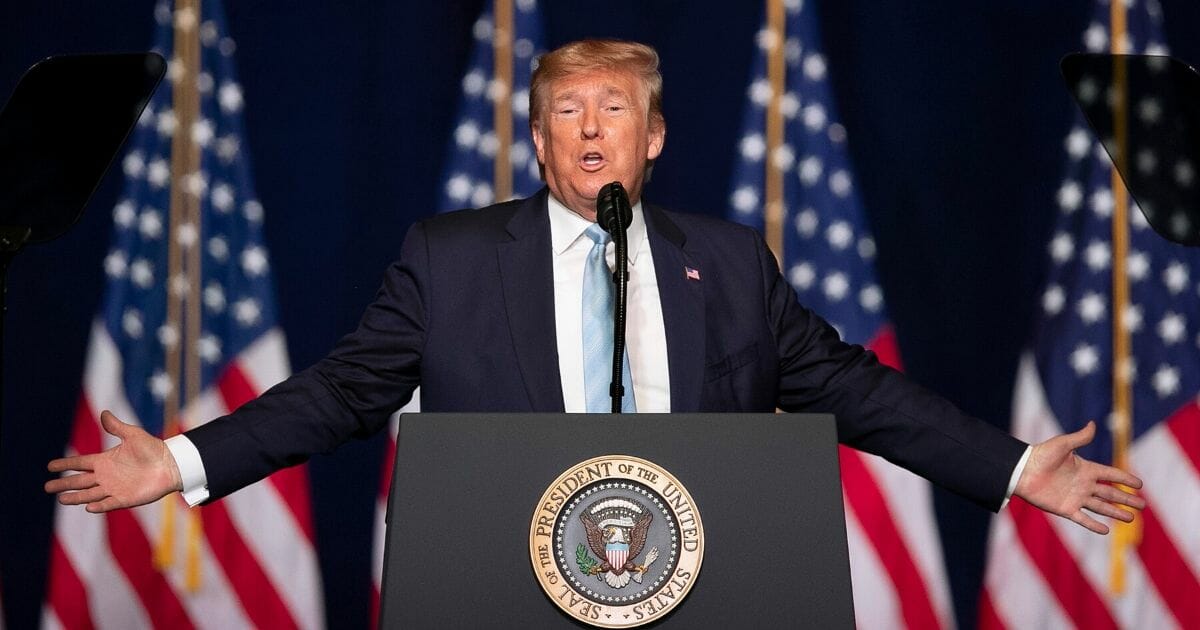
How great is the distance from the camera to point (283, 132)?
3.69 meters

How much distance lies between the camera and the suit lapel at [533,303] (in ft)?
6.01

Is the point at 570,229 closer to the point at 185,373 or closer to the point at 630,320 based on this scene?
the point at 630,320

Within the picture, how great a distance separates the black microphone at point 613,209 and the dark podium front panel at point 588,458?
0.32m

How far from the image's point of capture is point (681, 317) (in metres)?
1.90

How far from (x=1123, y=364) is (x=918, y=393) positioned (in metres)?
2.00

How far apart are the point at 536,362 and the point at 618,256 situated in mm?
357

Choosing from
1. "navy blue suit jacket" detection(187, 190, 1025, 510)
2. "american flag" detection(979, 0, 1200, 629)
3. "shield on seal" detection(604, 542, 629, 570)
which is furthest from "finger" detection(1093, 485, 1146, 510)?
"american flag" detection(979, 0, 1200, 629)

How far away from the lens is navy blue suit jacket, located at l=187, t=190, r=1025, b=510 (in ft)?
6.03

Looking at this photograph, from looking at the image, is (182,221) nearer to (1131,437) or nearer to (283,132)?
(283,132)

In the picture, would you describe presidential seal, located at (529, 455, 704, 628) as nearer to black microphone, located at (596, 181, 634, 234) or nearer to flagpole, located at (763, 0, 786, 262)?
black microphone, located at (596, 181, 634, 234)

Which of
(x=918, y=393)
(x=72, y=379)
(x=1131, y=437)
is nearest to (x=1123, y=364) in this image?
(x=1131, y=437)

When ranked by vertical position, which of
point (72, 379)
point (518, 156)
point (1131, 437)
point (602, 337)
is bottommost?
point (1131, 437)

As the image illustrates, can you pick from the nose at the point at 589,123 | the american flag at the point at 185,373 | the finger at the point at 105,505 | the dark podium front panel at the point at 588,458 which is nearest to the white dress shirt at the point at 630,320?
the nose at the point at 589,123

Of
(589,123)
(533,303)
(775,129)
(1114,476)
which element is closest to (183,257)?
(775,129)
